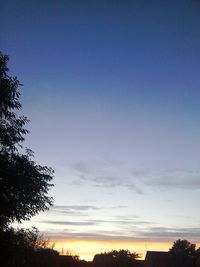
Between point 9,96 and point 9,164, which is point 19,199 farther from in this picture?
point 9,96

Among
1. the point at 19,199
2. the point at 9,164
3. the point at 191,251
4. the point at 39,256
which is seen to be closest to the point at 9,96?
the point at 9,164

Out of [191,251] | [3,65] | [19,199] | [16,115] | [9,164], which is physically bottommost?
[19,199]

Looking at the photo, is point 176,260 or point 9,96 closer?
point 9,96

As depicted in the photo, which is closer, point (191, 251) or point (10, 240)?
point (10, 240)

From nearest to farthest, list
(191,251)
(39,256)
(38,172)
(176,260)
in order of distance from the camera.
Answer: (38,172) → (39,256) → (176,260) → (191,251)

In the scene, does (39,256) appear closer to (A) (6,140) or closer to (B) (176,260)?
(A) (6,140)

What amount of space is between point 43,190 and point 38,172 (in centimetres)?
96

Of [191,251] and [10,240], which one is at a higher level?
[191,251]

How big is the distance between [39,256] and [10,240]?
13524 millimetres

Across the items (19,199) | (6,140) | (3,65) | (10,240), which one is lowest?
(10,240)

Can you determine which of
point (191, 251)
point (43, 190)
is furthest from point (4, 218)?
point (191, 251)

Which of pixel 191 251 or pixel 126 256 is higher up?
pixel 191 251

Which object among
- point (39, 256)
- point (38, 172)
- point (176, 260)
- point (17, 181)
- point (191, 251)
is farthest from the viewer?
point (191, 251)

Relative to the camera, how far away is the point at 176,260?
263 feet
